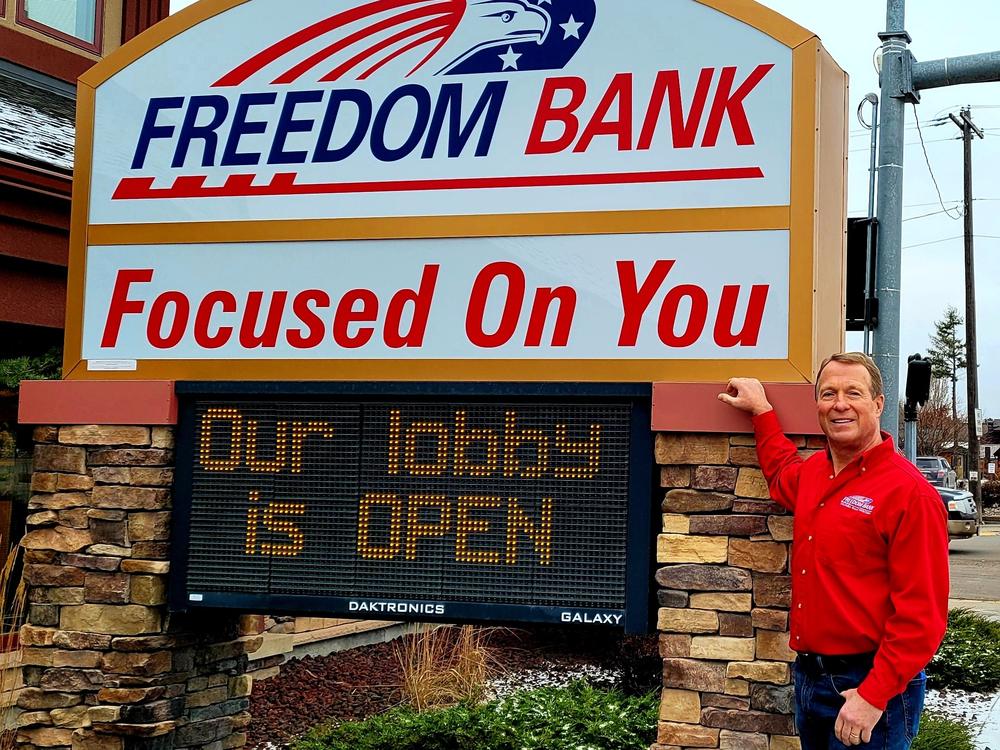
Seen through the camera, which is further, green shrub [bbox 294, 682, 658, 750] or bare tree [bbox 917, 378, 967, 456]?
bare tree [bbox 917, 378, 967, 456]

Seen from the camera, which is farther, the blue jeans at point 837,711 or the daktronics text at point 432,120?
the daktronics text at point 432,120

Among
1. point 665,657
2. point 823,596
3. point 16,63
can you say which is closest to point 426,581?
point 665,657

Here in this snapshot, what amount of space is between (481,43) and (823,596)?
300cm

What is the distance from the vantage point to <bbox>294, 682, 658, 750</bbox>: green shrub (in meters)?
6.79

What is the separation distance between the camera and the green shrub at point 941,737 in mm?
6912

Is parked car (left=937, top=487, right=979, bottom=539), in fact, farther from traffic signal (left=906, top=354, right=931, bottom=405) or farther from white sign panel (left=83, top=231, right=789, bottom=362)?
white sign panel (left=83, top=231, right=789, bottom=362)

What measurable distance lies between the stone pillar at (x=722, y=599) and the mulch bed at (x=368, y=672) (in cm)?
234

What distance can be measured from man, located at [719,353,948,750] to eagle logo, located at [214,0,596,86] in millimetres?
2184

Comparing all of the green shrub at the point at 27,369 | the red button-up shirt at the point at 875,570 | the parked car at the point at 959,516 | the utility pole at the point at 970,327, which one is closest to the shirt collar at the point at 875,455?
the red button-up shirt at the point at 875,570

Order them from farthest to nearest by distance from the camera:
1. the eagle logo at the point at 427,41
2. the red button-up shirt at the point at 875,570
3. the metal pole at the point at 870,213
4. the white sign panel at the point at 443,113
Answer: the metal pole at the point at 870,213, the eagle logo at the point at 427,41, the white sign panel at the point at 443,113, the red button-up shirt at the point at 875,570

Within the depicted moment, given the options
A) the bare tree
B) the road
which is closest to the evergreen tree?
the bare tree

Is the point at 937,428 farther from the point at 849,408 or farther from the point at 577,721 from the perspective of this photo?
the point at 849,408

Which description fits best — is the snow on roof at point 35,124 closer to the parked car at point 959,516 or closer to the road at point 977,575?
the road at point 977,575

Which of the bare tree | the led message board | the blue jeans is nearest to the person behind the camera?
the blue jeans
